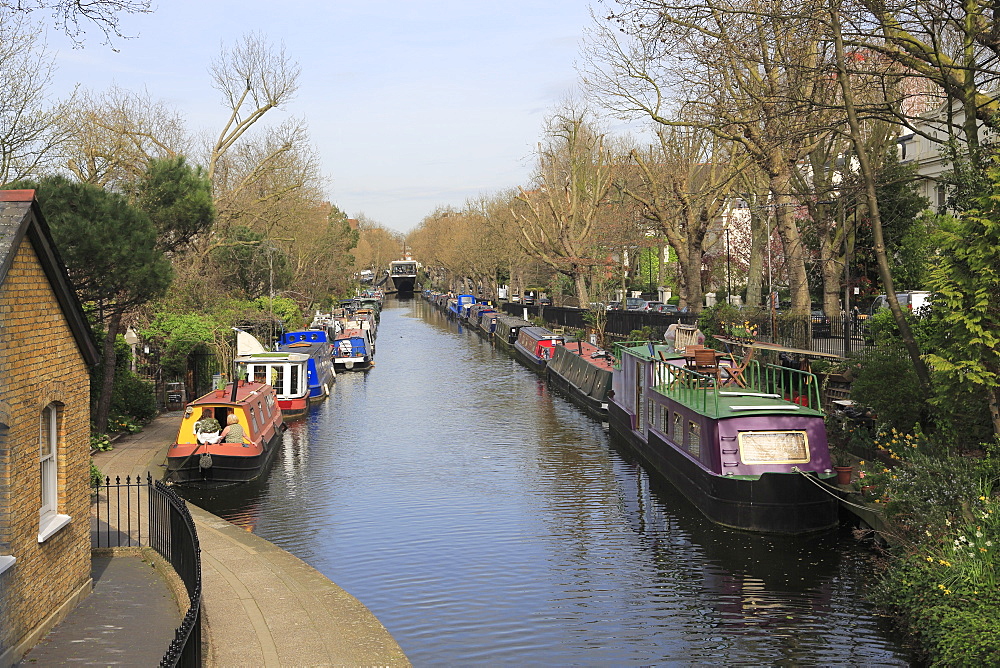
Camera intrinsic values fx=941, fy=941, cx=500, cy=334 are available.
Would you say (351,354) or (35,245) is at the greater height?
(35,245)

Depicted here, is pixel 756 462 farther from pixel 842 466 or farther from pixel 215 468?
pixel 215 468

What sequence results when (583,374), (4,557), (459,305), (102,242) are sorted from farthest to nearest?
(459,305)
(583,374)
(102,242)
(4,557)

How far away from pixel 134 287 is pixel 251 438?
16.1 feet

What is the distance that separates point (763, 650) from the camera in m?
13.3

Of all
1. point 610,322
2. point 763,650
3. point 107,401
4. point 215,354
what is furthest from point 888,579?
point 610,322

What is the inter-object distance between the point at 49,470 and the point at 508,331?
53.6 meters

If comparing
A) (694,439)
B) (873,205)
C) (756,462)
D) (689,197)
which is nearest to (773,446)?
(756,462)

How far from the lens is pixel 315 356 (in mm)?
41094

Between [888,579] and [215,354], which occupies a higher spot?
[215,354]

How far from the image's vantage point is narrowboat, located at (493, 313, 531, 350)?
63906 mm

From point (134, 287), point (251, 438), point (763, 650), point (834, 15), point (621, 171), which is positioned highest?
point (621, 171)

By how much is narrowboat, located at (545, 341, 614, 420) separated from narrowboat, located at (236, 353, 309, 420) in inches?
432

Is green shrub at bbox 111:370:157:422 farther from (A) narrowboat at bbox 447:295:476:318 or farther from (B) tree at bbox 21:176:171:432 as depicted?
(A) narrowboat at bbox 447:295:476:318

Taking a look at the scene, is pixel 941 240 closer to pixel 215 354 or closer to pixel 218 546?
pixel 218 546
